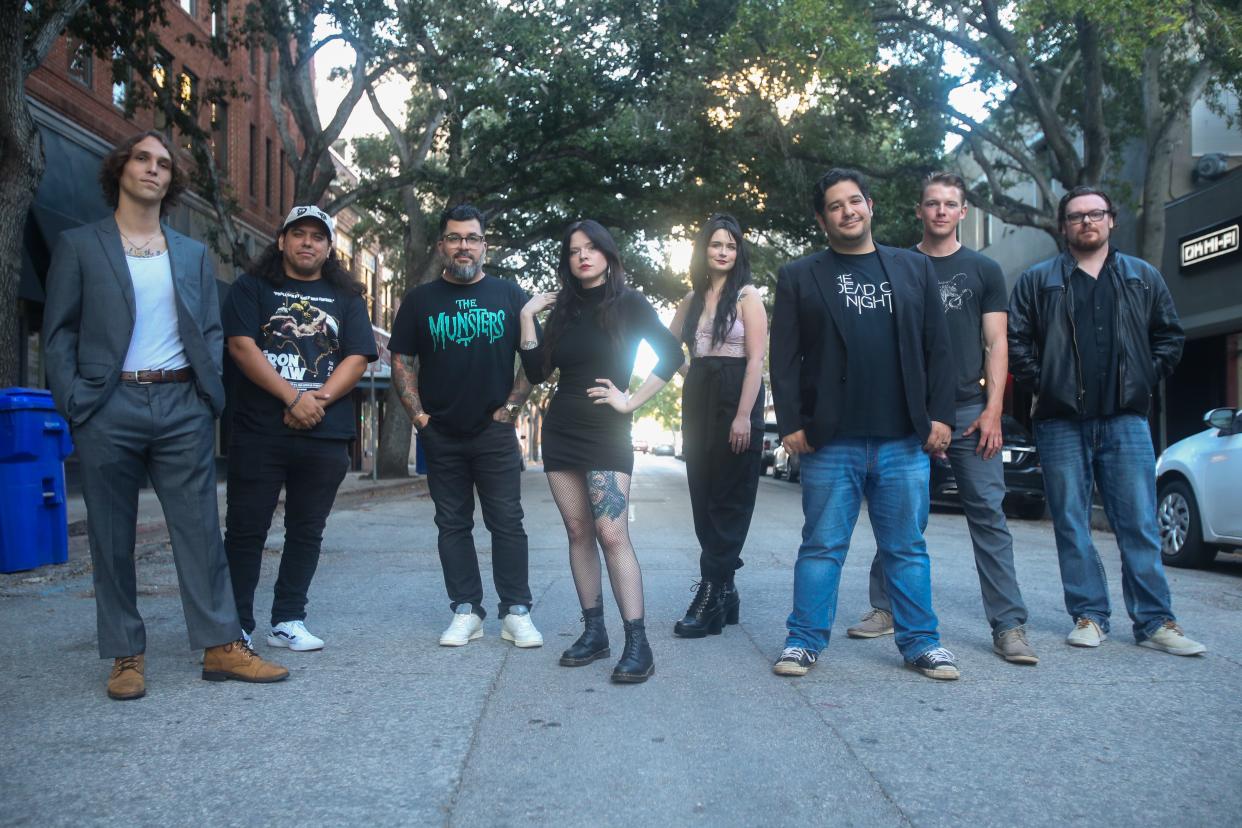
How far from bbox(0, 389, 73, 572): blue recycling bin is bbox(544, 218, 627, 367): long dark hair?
4.72 m

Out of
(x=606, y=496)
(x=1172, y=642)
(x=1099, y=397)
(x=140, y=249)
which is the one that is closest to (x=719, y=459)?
(x=606, y=496)

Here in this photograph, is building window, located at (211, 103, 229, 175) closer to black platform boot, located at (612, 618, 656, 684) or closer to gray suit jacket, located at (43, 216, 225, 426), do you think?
gray suit jacket, located at (43, 216, 225, 426)

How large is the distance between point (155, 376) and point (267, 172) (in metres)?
25.6

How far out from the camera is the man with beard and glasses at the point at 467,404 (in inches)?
200

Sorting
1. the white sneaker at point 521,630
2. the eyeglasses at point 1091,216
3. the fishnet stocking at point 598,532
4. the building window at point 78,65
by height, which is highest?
the building window at point 78,65

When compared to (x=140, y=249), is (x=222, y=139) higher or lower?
higher

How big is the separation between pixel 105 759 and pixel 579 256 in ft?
8.31

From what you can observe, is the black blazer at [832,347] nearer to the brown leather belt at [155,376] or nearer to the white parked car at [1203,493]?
the brown leather belt at [155,376]

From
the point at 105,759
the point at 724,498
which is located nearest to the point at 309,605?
the point at 724,498

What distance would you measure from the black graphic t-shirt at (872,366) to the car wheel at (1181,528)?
5.16 metres

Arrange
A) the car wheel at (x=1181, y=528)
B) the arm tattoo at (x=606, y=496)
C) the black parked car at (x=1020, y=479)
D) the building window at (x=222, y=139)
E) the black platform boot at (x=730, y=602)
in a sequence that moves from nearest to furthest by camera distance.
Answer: the arm tattoo at (x=606, y=496), the black platform boot at (x=730, y=602), the car wheel at (x=1181, y=528), the black parked car at (x=1020, y=479), the building window at (x=222, y=139)

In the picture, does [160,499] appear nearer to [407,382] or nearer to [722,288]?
[407,382]

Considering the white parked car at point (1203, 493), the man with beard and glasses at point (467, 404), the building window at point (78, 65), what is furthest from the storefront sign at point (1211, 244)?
the building window at point (78, 65)

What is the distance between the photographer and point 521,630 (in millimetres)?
5148
